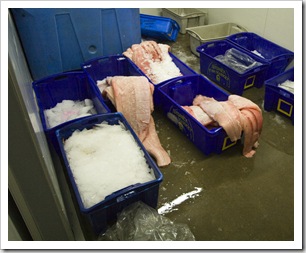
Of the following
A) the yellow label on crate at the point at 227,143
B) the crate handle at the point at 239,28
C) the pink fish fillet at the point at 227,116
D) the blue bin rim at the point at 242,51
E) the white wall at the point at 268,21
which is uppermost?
the white wall at the point at 268,21

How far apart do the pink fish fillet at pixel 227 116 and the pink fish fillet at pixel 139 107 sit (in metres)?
0.37

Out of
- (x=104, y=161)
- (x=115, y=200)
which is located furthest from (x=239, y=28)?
(x=115, y=200)

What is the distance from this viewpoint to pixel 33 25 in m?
1.95

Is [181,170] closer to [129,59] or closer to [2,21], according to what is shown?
[129,59]

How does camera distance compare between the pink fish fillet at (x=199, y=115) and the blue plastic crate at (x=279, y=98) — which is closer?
the pink fish fillet at (x=199, y=115)

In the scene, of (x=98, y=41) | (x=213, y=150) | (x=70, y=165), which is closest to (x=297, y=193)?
(x=213, y=150)

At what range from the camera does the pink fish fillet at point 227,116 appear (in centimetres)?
158

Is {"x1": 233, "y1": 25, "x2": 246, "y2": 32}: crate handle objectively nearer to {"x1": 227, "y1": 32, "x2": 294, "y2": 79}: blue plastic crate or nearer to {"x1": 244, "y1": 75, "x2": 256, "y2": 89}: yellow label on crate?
{"x1": 227, "y1": 32, "x2": 294, "y2": 79}: blue plastic crate

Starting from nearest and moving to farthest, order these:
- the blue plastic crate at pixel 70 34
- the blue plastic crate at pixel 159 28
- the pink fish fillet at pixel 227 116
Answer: the pink fish fillet at pixel 227 116
the blue plastic crate at pixel 70 34
the blue plastic crate at pixel 159 28

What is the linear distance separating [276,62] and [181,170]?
1.27 metres

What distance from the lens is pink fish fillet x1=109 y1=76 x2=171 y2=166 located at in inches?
67.6

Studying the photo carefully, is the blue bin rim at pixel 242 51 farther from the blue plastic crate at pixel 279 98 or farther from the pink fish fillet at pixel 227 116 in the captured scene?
the pink fish fillet at pixel 227 116

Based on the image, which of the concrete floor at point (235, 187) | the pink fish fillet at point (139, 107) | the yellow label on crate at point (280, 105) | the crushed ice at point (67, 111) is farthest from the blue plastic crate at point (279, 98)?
the crushed ice at point (67, 111)

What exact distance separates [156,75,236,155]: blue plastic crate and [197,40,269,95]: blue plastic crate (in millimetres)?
333
